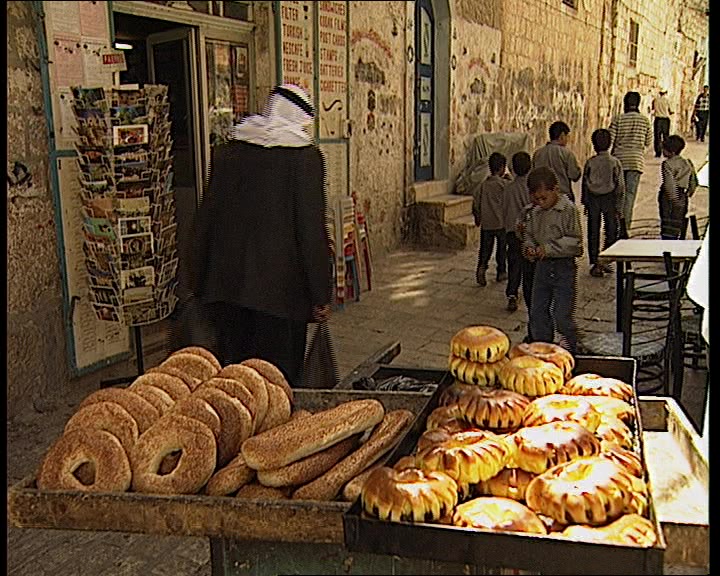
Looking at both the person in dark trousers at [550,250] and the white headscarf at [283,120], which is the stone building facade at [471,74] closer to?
the white headscarf at [283,120]

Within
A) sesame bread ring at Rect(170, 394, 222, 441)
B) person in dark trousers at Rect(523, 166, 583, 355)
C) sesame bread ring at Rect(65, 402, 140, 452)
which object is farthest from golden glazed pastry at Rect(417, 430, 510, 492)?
person in dark trousers at Rect(523, 166, 583, 355)

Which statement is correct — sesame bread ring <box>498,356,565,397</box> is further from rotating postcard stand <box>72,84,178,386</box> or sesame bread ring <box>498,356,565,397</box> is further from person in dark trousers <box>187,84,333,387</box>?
rotating postcard stand <box>72,84,178,386</box>

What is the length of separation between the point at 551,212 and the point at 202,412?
1.33 meters

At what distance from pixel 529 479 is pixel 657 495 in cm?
17

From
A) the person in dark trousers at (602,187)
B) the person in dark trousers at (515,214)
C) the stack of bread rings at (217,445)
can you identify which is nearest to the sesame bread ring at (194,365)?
the stack of bread rings at (217,445)

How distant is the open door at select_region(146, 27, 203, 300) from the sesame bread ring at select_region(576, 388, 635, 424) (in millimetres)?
992

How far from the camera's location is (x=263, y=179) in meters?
1.97

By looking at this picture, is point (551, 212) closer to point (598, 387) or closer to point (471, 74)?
point (471, 74)

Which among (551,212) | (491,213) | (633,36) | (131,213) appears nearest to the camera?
(633,36)

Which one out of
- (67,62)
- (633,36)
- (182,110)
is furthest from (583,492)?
(182,110)

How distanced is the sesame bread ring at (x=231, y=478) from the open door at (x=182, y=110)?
82 cm

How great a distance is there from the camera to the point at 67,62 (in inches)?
58.5

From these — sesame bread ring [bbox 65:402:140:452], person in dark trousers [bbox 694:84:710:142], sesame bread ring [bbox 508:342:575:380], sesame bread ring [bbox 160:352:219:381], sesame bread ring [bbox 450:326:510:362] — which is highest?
person in dark trousers [bbox 694:84:710:142]

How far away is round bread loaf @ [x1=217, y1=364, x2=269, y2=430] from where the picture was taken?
131 cm
